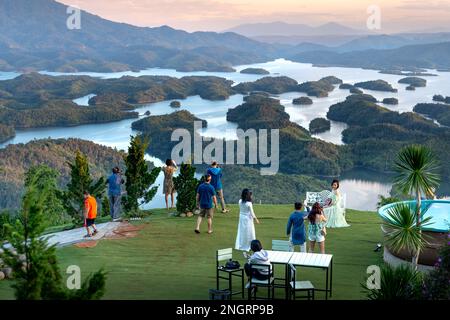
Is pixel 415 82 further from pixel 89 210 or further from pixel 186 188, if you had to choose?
pixel 89 210

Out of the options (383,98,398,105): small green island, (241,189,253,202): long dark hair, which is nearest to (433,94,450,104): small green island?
(383,98,398,105): small green island

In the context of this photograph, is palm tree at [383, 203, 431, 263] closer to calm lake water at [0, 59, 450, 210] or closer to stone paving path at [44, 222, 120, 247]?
stone paving path at [44, 222, 120, 247]

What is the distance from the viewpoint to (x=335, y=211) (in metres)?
12.3

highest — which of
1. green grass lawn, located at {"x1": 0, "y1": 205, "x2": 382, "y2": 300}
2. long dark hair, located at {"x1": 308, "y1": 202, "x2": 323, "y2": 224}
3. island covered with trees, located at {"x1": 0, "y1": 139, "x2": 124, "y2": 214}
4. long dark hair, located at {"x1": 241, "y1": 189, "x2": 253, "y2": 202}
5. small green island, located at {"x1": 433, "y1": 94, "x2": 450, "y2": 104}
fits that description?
long dark hair, located at {"x1": 241, "y1": 189, "x2": 253, "y2": 202}

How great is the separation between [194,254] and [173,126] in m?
96.5

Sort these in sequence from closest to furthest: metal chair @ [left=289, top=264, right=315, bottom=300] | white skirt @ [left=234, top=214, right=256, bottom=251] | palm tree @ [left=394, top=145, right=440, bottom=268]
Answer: metal chair @ [left=289, top=264, right=315, bottom=300] → palm tree @ [left=394, top=145, right=440, bottom=268] → white skirt @ [left=234, top=214, right=256, bottom=251]

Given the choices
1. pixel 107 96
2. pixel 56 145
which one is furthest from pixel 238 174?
pixel 107 96

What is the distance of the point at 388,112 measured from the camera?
11144 centimetres

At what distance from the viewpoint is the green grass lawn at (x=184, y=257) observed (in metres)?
8.32

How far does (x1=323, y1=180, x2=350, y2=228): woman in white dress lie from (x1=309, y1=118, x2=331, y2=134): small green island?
314 feet

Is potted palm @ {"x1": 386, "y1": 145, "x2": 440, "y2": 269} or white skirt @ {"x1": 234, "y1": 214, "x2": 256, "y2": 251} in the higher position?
potted palm @ {"x1": 386, "y1": 145, "x2": 440, "y2": 269}

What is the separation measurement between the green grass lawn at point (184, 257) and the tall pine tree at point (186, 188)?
16.4 inches

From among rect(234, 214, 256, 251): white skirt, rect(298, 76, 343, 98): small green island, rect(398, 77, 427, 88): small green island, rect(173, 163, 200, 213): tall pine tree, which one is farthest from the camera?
rect(398, 77, 427, 88): small green island

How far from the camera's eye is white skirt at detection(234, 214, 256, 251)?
392 inches
